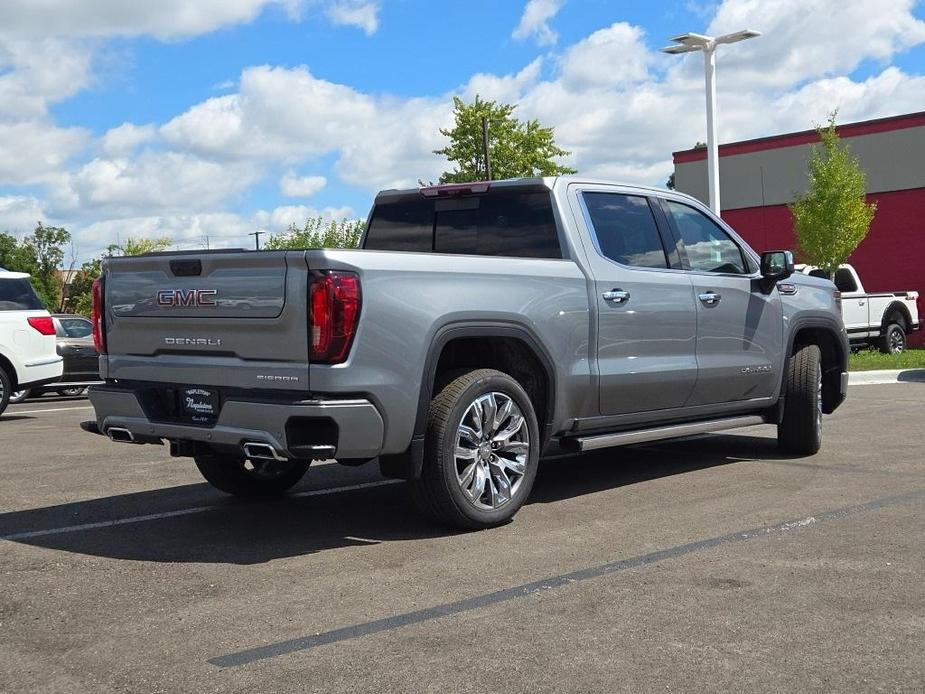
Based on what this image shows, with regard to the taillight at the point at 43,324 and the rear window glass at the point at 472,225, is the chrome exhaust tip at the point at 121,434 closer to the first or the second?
the rear window glass at the point at 472,225

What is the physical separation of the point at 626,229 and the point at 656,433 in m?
1.29

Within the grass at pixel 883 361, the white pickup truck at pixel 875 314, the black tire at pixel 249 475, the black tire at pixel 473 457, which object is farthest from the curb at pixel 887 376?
the black tire at pixel 473 457

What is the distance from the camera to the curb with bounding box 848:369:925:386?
17.1 meters

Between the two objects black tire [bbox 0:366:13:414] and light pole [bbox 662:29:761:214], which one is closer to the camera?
black tire [bbox 0:366:13:414]

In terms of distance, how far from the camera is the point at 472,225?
23.7 ft

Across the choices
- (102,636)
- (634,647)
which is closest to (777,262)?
(634,647)

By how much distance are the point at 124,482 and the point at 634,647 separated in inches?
196

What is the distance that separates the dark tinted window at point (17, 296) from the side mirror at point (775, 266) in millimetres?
9928

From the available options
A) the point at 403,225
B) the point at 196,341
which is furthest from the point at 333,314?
the point at 403,225

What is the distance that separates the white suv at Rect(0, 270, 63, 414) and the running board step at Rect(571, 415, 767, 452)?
31.0 feet

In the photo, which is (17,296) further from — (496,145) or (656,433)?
(496,145)

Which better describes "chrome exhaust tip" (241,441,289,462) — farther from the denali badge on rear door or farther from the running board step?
the running board step

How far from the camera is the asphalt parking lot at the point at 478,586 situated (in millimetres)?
3822

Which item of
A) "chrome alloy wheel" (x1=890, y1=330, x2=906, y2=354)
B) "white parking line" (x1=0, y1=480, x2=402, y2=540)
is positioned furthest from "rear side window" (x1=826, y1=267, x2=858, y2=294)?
"white parking line" (x1=0, y1=480, x2=402, y2=540)
